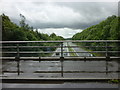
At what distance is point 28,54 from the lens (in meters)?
5.32

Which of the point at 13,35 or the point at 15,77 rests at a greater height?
the point at 13,35

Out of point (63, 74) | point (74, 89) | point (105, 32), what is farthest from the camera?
point (105, 32)

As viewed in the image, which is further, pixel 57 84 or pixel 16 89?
pixel 57 84

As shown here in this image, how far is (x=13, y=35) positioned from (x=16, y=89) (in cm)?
768

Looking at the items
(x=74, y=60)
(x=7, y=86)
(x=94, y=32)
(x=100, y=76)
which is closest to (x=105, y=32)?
(x=94, y=32)

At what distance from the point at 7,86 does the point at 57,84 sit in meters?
1.01

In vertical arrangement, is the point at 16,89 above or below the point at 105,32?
below

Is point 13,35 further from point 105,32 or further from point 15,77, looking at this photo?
point 105,32

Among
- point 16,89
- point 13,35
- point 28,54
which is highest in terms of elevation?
point 13,35

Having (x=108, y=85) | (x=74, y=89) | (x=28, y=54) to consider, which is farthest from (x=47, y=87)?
(x=28, y=54)

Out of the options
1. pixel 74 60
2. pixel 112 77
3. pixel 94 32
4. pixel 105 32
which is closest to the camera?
pixel 112 77

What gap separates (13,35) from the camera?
9.64 meters

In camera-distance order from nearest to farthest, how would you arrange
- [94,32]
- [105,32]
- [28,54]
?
[28,54] → [105,32] → [94,32]

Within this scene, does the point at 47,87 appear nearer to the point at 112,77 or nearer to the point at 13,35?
the point at 112,77
